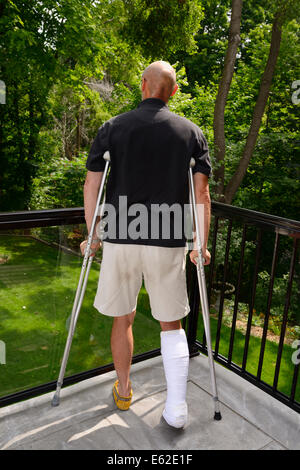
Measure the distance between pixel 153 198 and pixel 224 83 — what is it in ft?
22.0

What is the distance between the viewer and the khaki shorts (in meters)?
1.83

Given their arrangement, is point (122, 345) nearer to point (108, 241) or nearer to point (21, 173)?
point (108, 241)

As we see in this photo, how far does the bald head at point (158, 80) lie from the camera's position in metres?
1.76

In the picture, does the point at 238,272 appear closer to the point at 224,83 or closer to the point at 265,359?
the point at 265,359

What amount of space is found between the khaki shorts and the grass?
28 centimetres

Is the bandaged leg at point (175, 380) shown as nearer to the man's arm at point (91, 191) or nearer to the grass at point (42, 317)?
the grass at point (42, 317)

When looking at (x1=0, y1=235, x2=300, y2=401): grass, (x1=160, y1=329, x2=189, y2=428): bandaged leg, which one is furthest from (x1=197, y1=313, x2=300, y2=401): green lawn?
(x1=160, y1=329, x2=189, y2=428): bandaged leg

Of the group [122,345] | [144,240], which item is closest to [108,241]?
[144,240]

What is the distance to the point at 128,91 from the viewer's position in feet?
30.9

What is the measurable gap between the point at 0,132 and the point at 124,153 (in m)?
7.90

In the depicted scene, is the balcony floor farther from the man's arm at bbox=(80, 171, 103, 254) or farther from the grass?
the man's arm at bbox=(80, 171, 103, 254)

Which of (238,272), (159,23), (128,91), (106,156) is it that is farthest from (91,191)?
(128,91)

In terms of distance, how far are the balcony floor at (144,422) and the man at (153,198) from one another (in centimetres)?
16

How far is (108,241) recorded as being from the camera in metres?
1.86
